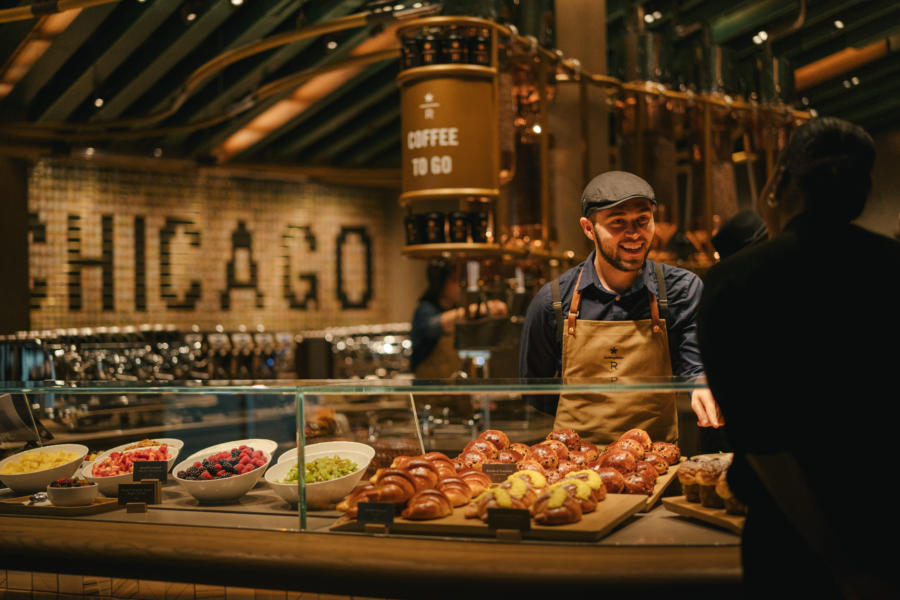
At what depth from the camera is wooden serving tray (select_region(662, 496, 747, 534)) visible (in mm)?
1995

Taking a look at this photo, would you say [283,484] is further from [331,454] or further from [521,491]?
[521,491]

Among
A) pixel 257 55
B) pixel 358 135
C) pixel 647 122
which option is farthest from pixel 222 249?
pixel 647 122

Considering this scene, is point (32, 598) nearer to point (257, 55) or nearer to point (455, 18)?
point (455, 18)

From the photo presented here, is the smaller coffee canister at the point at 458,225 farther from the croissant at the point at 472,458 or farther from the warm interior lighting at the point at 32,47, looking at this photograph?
the warm interior lighting at the point at 32,47

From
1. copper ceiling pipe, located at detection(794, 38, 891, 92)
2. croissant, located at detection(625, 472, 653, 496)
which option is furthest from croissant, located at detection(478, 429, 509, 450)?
copper ceiling pipe, located at detection(794, 38, 891, 92)

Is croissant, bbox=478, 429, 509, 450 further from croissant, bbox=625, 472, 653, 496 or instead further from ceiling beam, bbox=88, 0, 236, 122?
ceiling beam, bbox=88, 0, 236, 122

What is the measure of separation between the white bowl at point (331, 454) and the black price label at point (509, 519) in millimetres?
451

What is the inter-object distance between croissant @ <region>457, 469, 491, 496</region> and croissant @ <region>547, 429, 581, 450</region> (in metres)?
0.40

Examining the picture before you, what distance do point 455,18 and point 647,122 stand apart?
8.26 feet

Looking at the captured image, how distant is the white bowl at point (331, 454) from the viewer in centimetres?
229

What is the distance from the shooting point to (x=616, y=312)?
2.87m

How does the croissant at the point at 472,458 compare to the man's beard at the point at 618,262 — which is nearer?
the croissant at the point at 472,458

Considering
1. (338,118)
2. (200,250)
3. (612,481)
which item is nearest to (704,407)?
(612,481)

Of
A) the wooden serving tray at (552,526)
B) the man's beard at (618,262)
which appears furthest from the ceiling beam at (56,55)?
→ the wooden serving tray at (552,526)
